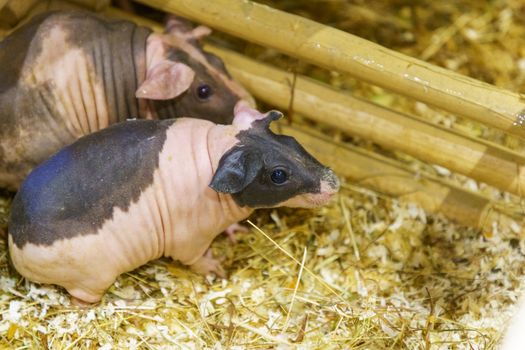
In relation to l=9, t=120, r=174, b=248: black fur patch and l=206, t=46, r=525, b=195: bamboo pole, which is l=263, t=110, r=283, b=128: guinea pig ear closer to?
l=9, t=120, r=174, b=248: black fur patch

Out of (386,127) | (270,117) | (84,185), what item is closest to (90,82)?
(84,185)

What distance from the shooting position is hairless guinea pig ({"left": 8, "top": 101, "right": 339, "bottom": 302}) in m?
3.76

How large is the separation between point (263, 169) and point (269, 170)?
0.03m

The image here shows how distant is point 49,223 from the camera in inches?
147

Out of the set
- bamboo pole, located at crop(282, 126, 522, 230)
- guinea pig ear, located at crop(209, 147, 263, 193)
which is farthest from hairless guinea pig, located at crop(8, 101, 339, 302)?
bamboo pole, located at crop(282, 126, 522, 230)

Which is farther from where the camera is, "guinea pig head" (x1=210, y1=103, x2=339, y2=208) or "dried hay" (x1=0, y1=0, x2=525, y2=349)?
"dried hay" (x1=0, y1=0, x2=525, y2=349)

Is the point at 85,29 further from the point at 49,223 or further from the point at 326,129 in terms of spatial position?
the point at 326,129

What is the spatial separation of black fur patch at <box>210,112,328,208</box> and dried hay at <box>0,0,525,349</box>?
480 millimetres

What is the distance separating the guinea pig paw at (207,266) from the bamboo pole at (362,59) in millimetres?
1280

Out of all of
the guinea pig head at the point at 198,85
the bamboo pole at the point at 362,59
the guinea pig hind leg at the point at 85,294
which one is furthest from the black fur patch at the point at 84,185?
the bamboo pole at the point at 362,59

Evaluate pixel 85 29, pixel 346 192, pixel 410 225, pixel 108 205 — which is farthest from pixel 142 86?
pixel 410 225

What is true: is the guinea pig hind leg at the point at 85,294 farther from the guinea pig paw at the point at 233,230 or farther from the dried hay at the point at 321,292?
the guinea pig paw at the point at 233,230

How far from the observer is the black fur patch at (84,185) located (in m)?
3.75

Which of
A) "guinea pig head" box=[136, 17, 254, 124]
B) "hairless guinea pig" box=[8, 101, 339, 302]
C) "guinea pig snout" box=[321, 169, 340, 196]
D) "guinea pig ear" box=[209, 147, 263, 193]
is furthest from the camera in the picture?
"guinea pig head" box=[136, 17, 254, 124]
